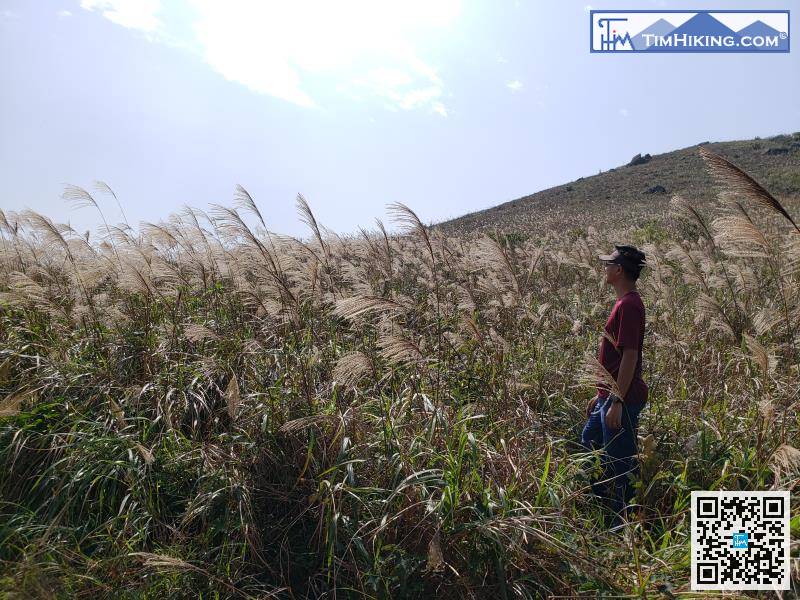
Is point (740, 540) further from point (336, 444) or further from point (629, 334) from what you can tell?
point (336, 444)

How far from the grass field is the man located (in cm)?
15

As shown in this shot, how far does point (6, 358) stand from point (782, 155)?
48251 millimetres

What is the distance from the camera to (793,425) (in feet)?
10.9

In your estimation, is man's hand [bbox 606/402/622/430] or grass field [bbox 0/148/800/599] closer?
grass field [bbox 0/148/800/599]

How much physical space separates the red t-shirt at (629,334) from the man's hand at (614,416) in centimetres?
13

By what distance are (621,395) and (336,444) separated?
6.30 feet

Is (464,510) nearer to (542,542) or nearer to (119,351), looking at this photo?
(542,542)

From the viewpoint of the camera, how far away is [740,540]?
7.95ft

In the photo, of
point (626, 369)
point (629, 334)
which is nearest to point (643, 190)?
point (629, 334)

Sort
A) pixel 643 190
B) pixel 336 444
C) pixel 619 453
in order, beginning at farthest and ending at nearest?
1. pixel 643 190
2. pixel 619 453
3. pixel 336 444

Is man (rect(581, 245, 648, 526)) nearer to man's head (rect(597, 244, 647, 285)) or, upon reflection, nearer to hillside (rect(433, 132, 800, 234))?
man's head (rect(597, 244, 647, 285))

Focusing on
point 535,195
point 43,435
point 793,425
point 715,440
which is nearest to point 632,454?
point 715,440

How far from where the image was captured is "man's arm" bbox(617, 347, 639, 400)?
312 cm

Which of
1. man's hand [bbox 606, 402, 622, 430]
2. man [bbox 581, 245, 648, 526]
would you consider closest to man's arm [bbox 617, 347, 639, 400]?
man [bbox 581, 245, 648, 526]
